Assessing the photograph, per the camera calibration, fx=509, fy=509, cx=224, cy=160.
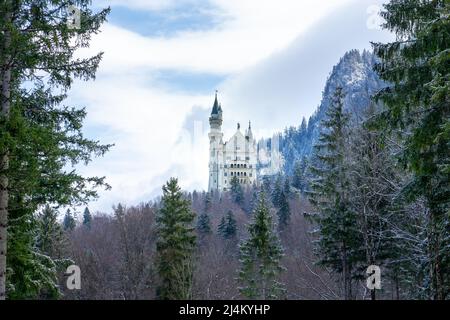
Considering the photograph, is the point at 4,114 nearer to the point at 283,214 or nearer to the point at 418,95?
the point at 418,95

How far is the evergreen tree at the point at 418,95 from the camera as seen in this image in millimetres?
10742

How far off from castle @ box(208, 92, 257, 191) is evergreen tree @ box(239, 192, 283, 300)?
394 ft

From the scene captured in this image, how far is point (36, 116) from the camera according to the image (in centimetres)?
1138

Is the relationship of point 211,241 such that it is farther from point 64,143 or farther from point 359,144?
point 64,143

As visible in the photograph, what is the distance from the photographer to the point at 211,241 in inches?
2559

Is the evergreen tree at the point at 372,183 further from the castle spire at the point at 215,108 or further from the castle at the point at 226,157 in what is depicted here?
the castle spire at the point at 215,108

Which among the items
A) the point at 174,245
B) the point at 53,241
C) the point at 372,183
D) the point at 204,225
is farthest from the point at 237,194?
the point at 372,183

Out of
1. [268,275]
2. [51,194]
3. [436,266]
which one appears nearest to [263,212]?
[268,275]

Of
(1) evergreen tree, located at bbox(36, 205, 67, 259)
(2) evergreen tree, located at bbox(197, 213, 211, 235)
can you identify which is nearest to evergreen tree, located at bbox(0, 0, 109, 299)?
(1) evergreen tree, located at bbox(36, 205, 67, 259)

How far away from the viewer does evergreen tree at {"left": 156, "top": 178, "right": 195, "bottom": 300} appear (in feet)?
85.5

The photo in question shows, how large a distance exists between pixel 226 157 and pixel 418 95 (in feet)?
503

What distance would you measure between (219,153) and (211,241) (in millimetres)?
101153
